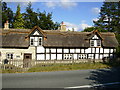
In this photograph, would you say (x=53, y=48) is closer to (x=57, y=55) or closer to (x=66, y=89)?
(x=57, y=55)

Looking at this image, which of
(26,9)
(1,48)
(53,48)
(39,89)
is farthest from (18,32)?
(26,9)

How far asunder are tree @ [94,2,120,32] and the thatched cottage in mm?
24344

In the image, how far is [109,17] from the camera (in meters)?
53.6

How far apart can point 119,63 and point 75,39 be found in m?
8.66

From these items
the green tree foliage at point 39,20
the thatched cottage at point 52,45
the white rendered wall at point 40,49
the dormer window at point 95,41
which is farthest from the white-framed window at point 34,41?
the green tree foliage at point 39,20

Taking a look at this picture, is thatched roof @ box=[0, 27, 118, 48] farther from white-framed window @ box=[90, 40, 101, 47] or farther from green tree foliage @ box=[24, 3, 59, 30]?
green tree foliage @ box=[24, 3, 59, 30]

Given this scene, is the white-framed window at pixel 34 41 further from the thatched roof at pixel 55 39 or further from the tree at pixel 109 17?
the tree at pixel 109 17

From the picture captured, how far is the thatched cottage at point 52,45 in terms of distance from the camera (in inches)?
971

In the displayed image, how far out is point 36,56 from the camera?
83.1 feet

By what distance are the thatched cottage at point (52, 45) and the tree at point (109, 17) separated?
2434 centimetres

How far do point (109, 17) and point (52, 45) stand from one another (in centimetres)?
3560

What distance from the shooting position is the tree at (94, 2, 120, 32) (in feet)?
167

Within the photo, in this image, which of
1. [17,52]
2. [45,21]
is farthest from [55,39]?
[45,21]

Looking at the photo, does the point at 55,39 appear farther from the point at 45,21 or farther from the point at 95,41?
the point at 45,21
